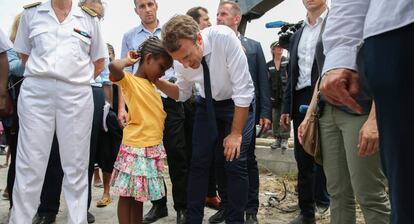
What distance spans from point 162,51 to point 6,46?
1180 mm

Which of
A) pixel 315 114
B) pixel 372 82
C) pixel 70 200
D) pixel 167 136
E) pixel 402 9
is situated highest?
pixel 402 9

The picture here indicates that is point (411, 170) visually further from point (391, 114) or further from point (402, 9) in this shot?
point (402, 9)

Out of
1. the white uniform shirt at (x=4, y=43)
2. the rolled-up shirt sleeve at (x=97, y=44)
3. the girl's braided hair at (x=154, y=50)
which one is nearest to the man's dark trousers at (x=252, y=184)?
the girl's braided hair at (x=154, y=50)

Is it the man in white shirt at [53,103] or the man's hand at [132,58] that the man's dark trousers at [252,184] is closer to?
the man's hand at [132,58]

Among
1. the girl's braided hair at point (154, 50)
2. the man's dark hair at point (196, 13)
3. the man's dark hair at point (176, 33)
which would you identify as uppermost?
the man's dark hair at point (196, 13)

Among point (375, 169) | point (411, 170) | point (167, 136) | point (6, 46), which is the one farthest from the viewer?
point (167, 136)

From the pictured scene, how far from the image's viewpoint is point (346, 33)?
123 cm

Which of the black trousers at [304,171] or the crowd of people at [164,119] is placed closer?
the crowd of people at [164,119]

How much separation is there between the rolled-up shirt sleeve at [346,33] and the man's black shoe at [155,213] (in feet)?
7.87

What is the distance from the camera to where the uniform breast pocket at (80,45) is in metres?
2.81

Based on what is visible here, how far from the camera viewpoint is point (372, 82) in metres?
0.98

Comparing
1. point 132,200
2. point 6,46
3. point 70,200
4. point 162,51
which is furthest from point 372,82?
point 6,46

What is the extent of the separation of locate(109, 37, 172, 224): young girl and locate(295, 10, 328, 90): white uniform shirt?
1.04 metres

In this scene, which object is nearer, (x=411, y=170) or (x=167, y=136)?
(x=411, y=170)
